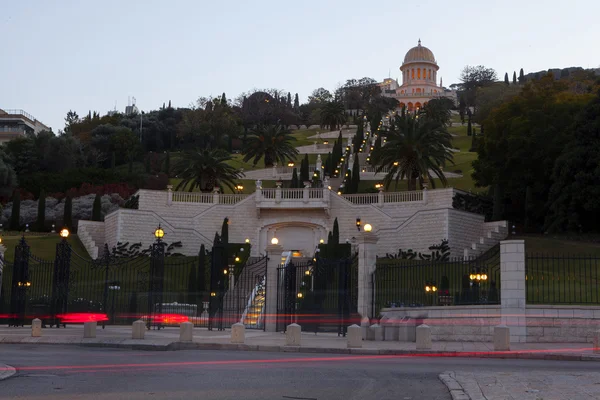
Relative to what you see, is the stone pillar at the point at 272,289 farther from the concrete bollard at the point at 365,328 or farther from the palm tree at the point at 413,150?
the palm tree at the point at 413,150

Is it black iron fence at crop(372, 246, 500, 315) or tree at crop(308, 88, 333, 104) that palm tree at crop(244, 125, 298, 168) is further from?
tree at crop(308, 88, 333, 104)

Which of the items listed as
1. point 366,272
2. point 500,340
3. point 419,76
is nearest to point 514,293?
point 500,340

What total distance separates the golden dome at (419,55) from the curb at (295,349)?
15210cm

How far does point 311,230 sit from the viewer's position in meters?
61.9

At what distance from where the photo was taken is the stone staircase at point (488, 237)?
53781mm

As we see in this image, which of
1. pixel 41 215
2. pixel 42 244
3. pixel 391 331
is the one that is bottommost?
pixel 391 331

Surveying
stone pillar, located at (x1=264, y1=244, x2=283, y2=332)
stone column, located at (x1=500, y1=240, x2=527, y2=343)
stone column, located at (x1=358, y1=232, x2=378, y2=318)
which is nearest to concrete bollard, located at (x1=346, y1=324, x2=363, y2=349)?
stone column, located at (x1=500, y1=240, x2=527, y2=343)

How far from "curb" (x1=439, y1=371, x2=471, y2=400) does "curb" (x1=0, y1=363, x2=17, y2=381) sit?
7540 millimetres

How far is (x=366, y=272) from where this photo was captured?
28.3 m

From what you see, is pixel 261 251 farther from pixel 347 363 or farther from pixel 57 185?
pixel 347 363

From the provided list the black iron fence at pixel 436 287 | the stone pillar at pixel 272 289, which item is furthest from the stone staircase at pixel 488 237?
the stone pillar at pixel 272 289

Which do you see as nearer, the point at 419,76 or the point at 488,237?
the point at 488,237

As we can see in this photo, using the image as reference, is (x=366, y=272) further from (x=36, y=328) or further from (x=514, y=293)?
(x=36, y=328)

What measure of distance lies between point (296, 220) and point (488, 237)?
46.8 feet
